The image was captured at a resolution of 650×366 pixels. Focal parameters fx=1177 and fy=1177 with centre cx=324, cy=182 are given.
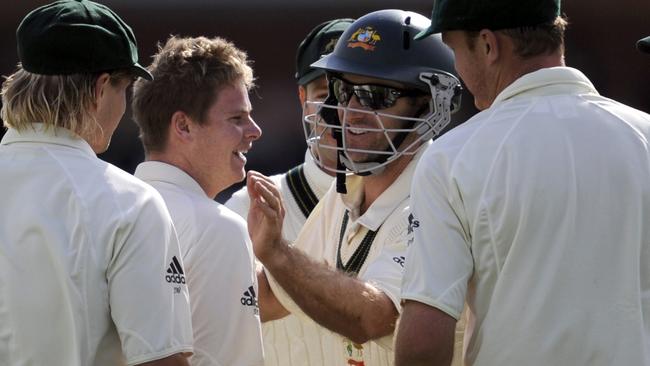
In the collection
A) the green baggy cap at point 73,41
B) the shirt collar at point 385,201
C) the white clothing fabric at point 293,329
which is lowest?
the white clothing fabric at point 293,329

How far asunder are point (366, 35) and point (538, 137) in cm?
118

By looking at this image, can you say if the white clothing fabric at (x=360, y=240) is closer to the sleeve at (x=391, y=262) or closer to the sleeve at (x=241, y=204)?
the sleeve at (x=391, y=262)

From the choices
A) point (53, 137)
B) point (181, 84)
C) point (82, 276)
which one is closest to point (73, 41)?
point (53, 137)

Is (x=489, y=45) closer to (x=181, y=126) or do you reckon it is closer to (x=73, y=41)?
(x=73, y=41)

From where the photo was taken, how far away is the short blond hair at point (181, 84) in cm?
358

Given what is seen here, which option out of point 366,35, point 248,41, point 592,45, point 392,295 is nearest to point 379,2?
Answer: point 248,41

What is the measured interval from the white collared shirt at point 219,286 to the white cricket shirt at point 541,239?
2.20 ft

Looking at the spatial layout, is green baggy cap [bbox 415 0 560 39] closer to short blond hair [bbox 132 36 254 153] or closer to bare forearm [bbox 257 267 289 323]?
short blond hair [bbox 132 36 254 153]

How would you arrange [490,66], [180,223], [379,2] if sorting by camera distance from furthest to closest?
1. [379,2]
2. [180,223]
3. [490,66]


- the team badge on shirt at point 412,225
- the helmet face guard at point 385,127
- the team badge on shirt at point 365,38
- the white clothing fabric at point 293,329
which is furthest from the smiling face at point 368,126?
the team badge on shirt at point 412,225

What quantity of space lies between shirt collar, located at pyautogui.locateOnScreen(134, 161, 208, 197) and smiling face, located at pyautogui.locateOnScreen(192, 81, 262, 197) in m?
0.07

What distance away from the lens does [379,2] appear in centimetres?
959

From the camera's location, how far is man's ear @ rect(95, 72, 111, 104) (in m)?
2.95

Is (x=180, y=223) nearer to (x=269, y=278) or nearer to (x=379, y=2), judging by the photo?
(x=269, y=278)
